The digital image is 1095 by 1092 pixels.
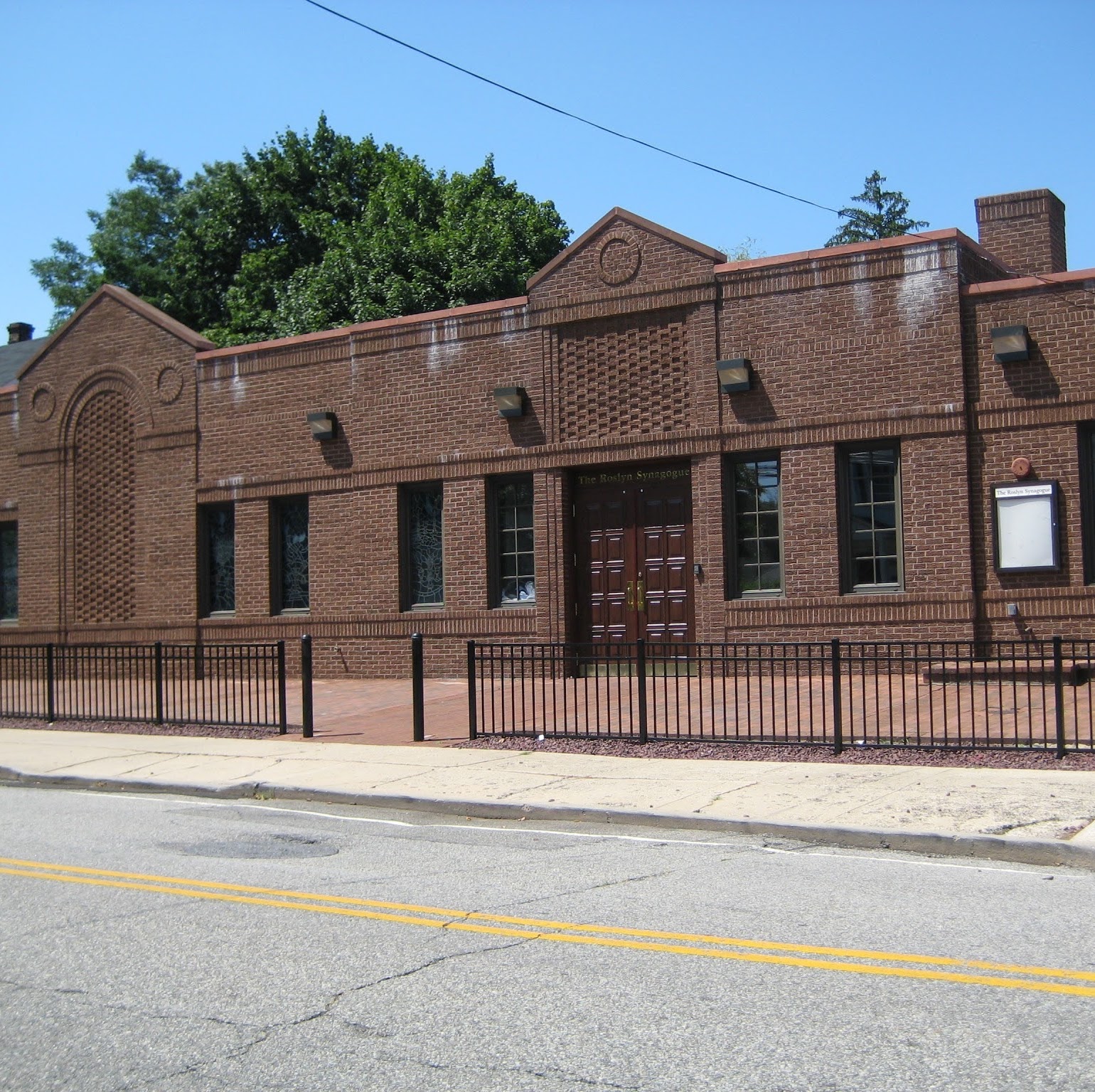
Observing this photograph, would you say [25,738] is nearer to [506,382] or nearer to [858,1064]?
[506,382]

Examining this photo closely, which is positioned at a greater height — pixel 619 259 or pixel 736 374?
pixel 619 259

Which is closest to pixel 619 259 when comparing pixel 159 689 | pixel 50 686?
pixel 159 689

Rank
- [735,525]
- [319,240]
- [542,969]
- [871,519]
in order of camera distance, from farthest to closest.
A: [319,240] < [735,525] < [871,519] < [542,969]

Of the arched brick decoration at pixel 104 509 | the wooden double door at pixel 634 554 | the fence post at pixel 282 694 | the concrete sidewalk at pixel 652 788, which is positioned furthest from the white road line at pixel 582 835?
the arched brick decoration at pixel 104 509

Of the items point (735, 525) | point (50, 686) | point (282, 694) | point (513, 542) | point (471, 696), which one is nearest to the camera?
point (471, 696)

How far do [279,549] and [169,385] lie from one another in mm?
A: 4040

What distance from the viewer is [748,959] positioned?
19.2ft

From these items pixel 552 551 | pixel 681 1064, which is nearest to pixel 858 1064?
pixel 681 1064

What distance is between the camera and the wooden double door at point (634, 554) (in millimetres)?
18766

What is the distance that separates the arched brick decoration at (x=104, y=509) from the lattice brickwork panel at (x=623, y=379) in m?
9.61

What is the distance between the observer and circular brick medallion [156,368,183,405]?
23.6m

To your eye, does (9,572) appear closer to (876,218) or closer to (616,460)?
(616,460)

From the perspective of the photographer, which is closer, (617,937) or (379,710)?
(617,937)

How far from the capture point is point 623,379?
19.0 metres
